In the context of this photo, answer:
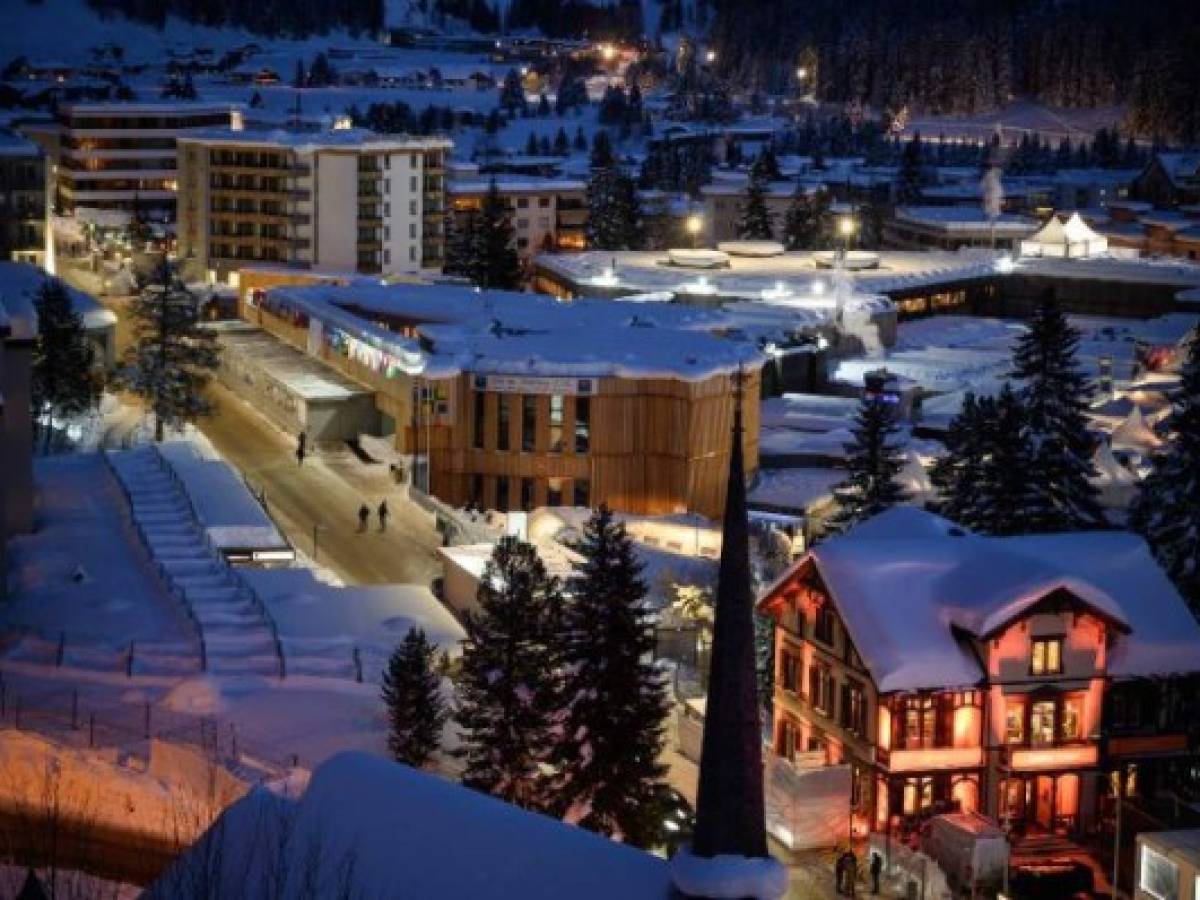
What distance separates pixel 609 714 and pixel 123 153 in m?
60.7

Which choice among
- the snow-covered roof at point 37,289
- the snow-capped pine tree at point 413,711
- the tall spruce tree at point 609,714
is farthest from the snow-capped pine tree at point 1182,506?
the snow-covered roof at point 37,289

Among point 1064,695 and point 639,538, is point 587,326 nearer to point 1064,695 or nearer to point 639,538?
point 639,538

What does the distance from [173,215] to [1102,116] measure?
7569 cm

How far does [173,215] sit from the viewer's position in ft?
249

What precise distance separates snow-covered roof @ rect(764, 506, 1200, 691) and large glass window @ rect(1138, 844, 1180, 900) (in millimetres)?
3623

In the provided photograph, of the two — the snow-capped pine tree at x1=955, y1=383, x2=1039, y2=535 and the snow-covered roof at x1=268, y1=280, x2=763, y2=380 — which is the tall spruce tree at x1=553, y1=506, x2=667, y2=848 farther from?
the snow-covered roof at x1=268, y1=280, x2=763, y2=380

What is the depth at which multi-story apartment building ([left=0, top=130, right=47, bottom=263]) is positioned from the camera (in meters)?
61.1

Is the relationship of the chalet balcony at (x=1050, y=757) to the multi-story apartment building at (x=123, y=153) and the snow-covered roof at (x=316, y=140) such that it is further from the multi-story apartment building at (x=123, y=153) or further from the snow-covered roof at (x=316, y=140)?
the multi-story apartment building at (x=123, y=153)

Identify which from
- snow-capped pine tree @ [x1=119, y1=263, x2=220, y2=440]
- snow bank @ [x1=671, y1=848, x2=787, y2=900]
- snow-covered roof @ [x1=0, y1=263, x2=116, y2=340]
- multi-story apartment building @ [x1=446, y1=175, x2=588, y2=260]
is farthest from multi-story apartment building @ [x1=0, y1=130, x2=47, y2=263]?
snow bank @ [x1=671, y1=848, x2=787, y2=900]

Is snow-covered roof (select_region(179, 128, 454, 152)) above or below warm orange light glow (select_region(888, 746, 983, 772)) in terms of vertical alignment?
above

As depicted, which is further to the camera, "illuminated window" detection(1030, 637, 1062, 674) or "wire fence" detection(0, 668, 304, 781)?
"illuminated window" detection(1030, 637, 1062, 674)

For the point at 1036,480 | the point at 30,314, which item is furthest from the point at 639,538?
the point at 30,314

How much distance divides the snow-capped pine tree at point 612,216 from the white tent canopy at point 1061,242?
518 inches

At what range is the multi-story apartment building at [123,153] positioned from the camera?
252 feet
